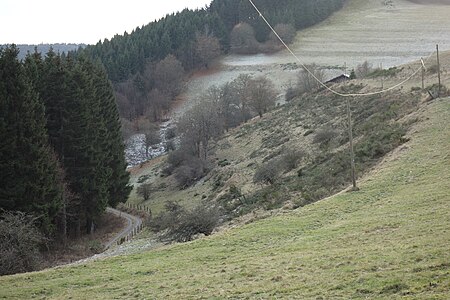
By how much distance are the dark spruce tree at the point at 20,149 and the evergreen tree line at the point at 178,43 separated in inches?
2924

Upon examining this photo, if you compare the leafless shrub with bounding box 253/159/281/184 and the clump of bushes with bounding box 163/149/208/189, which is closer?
the leafless shrub with bounding box 253/159/281/184

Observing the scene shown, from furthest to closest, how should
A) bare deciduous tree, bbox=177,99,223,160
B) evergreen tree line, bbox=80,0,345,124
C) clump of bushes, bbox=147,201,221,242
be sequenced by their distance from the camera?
evergreen tree line, bbox=80,0,345,124, bare deciduous tree, bbox=177,99,223,160, clump of bushes, bbox=147,201,221,242

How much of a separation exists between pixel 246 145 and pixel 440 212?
4986 cm

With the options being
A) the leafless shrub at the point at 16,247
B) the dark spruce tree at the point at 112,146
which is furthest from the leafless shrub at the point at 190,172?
the leafless shrub at the point at 16,247

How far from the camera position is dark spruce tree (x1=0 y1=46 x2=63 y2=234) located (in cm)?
2958

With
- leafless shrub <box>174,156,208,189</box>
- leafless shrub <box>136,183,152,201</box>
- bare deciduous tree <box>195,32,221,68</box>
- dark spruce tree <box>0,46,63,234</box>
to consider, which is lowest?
leafless shrub <box>136,183,152,201</box>

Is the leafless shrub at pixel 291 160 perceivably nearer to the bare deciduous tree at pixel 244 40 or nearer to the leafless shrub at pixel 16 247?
the leafless shrub at pixel 16 247

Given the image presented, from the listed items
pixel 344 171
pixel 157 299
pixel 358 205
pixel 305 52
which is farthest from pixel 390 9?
pixel 157 299

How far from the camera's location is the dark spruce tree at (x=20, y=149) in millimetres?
29578

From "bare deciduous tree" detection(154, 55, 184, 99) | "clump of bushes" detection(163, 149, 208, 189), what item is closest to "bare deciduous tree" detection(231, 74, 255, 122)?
"clump of bushes" detection(163, 149, 208, 189)

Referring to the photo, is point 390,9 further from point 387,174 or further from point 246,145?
point 387,174

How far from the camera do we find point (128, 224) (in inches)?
1866

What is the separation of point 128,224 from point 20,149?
18.6 meters

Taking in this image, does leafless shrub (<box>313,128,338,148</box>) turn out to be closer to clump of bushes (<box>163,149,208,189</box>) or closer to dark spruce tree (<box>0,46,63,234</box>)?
clump of bushes (<box>163,149,208,189</box>)
